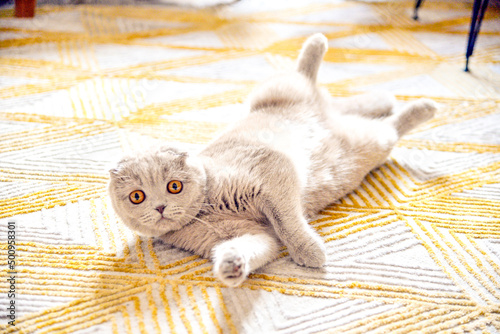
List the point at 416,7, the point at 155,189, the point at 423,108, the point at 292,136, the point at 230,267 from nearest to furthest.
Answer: the point at 230,267 < the point at 155,189 < the point at 292,136 < the point at 423,108 < the point at 416,7

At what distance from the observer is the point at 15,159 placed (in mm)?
1157

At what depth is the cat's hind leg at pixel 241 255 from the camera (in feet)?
2.29

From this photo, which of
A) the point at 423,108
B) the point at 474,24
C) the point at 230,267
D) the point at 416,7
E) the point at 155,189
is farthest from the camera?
the point at 416,7

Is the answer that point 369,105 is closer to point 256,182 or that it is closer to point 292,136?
point 292,136

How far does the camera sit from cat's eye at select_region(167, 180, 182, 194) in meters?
0.80

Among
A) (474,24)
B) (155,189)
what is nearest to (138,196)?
(155,189)

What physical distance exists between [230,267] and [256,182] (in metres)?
0.22

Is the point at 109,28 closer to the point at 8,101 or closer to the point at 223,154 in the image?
the point at 8,101

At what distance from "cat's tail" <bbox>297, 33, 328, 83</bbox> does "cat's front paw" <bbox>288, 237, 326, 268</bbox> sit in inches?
21.5

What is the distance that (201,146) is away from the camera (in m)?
1.22

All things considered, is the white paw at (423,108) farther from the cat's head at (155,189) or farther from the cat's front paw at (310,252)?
the cat's head at (155,189)

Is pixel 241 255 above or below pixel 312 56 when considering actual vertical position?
below

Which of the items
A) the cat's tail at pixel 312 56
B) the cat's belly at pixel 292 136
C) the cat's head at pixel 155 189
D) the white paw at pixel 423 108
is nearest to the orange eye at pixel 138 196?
the cat's head at pixel 155 189

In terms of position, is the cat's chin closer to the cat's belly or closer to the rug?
the rug
